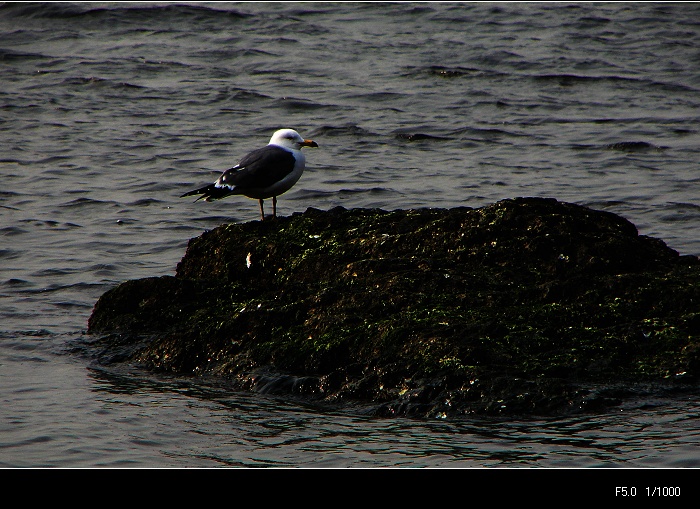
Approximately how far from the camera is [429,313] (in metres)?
5.73

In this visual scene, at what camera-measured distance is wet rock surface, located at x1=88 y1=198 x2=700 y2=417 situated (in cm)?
533

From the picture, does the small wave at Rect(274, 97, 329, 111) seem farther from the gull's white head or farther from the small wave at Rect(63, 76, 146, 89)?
the gull's white head

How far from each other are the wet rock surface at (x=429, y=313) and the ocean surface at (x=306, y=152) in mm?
203

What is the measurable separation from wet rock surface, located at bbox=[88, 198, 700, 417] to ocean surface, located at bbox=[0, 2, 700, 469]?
→ 20 centimetres

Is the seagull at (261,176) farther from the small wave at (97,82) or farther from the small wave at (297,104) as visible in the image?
the small wave at (97,82)

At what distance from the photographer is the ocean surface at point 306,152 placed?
509cm

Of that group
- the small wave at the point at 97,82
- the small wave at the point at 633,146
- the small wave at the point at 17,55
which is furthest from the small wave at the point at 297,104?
the small wave at the point at 17,55

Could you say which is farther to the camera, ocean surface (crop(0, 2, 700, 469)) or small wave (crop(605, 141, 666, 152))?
small wave (crop(605, 141, 666, 152))


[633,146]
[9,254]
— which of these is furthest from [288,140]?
[633,146]

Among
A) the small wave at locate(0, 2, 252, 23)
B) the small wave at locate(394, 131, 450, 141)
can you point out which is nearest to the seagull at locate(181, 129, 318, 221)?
the small wave at locate(394, 131, 450, 141)

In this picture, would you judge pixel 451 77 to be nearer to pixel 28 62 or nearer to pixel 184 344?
pixel 28 62

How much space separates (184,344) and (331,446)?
165cm

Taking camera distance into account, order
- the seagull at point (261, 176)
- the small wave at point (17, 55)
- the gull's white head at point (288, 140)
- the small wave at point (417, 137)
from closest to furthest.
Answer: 1. the seagull at point (261, 176)
2. the gull's white head at point (288, 140)
3. the small wave at point (417, 137)
4. the small wave at point (17, 55)

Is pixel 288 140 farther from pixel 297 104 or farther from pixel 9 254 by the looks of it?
pixel 297 104
